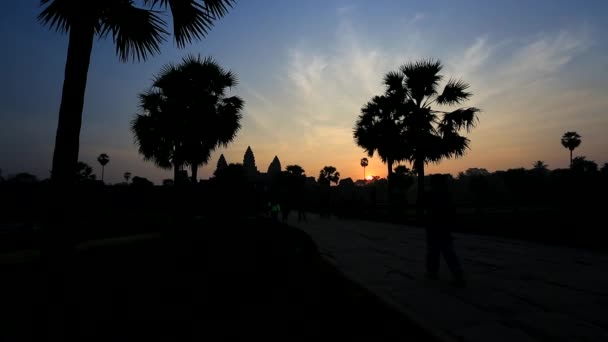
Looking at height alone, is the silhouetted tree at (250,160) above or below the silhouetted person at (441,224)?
above

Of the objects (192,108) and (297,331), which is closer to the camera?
(297,331)

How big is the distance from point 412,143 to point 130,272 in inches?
654

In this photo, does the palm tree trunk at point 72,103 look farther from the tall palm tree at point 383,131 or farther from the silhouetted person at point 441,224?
the tall palm tree at point 383,131

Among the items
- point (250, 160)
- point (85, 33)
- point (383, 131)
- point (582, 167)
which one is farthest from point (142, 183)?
point (250, 160)

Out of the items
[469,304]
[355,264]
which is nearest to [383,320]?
[469,304]

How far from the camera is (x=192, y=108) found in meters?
16.7

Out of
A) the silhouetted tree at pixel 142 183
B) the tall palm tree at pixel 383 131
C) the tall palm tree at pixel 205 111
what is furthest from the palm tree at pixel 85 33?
the silhouetted tree at pixel 142 183

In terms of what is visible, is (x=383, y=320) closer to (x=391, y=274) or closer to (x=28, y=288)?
(x=391, y=274)

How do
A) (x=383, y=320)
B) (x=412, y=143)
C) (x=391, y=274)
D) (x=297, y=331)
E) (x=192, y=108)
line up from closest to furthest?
(x=297, y=331) < (x=383, y=320) < (x=391, y=274) < (x=192, y=108) < (x=412, y=143)

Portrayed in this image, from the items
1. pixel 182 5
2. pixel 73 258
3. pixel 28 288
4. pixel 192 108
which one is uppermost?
pixel 192 108

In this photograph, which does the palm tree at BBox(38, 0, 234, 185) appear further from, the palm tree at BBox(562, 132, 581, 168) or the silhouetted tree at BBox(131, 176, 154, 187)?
the palm tree at BBox(562, 132, 581, 168)

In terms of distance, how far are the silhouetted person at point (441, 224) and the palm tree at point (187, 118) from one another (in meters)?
12.7

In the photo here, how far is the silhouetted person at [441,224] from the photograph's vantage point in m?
5.46

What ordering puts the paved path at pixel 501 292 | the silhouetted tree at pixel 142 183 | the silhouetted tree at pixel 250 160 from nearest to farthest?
1. the paved path at pixel 501 292
2. the silhouetted tree at pixel 142 183
3. the silhouetted tree at pixel 250 160
